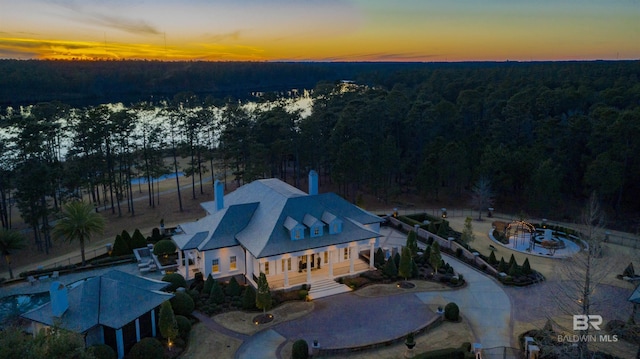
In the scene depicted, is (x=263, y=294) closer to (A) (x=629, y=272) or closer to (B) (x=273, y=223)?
(B) (x=273, y=223)

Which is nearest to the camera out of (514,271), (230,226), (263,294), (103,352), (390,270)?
(103,352)

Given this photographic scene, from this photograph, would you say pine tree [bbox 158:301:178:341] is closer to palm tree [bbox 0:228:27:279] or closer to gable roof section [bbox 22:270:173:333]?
gable roof section [bbox 22:270:173:333]

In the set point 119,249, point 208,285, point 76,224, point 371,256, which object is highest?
point 76,224

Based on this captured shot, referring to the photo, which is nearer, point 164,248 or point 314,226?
point 314,226

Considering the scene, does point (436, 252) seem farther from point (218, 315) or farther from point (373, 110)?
point (373, 110)

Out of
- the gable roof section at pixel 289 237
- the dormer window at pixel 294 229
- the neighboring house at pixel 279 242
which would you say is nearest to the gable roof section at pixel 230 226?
the neighboring house at pixel 279 242

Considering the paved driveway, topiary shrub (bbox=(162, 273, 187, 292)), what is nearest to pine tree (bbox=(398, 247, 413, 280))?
the paved driveway

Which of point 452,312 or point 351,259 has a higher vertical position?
point 351,259

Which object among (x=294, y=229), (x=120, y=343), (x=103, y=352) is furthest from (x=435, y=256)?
(x=103, y=352)
